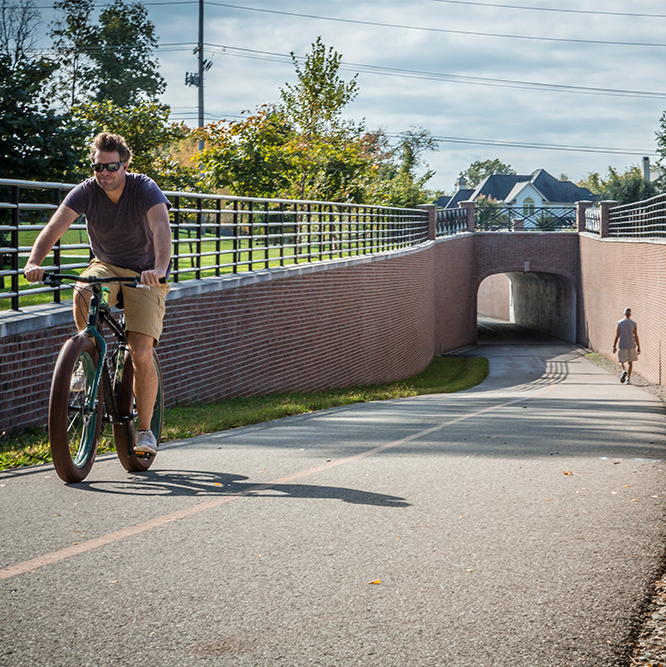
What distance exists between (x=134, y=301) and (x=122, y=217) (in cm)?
54

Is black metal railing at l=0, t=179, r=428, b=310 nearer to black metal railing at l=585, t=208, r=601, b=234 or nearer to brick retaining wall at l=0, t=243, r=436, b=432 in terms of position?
brick retaining wall at l=0, t=243, r=436, b=432

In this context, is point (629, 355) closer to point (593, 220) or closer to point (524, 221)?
point (593, 220)

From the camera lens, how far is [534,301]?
5316 centimetres

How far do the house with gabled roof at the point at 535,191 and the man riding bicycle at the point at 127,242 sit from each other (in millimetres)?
95864

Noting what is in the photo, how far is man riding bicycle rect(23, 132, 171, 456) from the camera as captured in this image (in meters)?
5.24

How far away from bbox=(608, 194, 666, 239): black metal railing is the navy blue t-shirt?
19102mm

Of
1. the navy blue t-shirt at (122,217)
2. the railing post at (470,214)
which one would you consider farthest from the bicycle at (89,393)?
the railing post at (470,214)

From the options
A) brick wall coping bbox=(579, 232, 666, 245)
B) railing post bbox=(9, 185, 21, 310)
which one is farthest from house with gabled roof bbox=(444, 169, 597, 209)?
railing post bbox=(9, 185, 21, 310)

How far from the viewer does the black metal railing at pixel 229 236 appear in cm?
858

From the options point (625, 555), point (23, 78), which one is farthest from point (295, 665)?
point (23, 78)

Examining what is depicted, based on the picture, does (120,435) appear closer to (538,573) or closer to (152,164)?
(538,573)

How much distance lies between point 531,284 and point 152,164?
104ft

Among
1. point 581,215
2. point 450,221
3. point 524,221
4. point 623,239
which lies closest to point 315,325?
point 623,239

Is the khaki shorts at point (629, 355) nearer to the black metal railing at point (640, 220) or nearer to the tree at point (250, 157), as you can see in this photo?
the black metal railing at point (640, 220)
